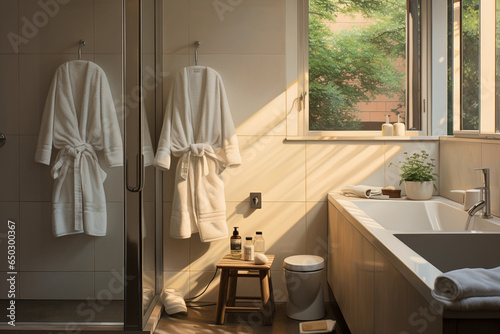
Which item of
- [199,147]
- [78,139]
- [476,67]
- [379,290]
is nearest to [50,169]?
[78,139]

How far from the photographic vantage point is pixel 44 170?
Answer: 9.43 ft

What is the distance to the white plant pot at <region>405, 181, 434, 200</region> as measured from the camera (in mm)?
3240

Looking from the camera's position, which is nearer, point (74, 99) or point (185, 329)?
point (74, 99)

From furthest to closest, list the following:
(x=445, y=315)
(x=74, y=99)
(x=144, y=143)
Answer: (x=144, y=143), (x=74, y=99), (x=445, y=315)

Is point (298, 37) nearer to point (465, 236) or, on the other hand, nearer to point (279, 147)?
point (279, 147)

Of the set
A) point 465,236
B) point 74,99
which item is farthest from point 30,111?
point 465,236

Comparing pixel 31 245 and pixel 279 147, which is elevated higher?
pixel 279 147

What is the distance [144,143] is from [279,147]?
0.93 meters

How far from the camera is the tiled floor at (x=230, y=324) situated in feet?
10.2

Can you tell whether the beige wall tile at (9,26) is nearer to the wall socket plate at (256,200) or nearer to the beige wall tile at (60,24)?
the beige wall tile at (60,24)

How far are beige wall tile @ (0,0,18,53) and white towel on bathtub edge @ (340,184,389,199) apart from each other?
6.61ft

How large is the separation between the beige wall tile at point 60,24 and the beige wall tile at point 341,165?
150cm

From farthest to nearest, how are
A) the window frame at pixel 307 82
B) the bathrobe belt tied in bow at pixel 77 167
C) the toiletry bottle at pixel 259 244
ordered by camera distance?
1. the window frame at pixel 307 82
2. the toiletry bottle at pixel 259 244
3. the bathrobe belt tied in bow at pixel 77 167

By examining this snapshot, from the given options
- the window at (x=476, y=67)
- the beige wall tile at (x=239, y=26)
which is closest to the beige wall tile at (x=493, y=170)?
the window at (x=476, y=67)
